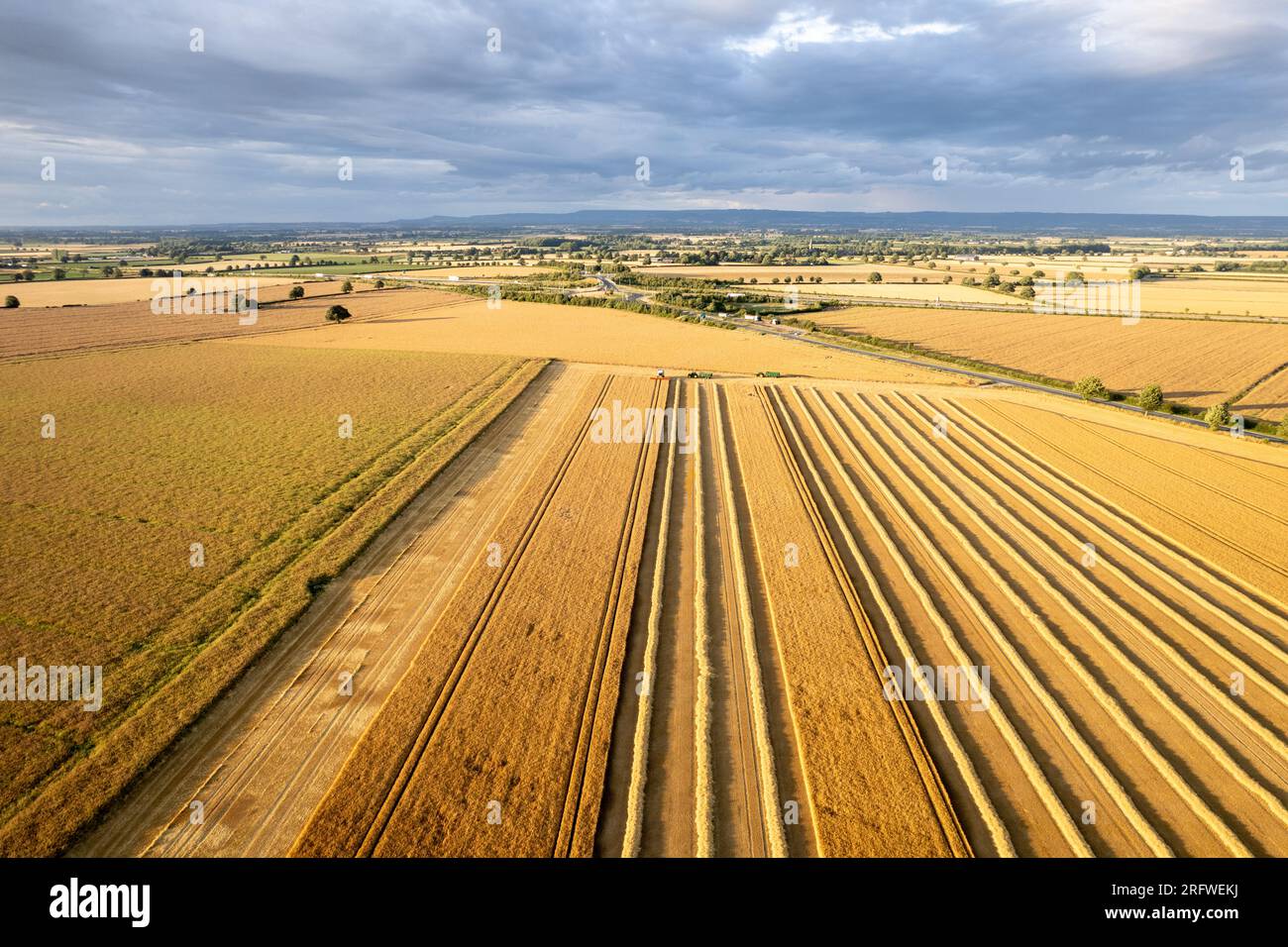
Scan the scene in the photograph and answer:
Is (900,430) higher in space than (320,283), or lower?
lower

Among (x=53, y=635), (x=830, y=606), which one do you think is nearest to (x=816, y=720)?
(x=830, y=606)

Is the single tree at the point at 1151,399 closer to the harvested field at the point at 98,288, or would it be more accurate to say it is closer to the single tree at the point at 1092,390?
the single tree at the point at 1092,390

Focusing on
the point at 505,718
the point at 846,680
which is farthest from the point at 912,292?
the point at 505,718

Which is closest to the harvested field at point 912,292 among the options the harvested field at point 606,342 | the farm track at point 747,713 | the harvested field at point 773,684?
the harvested field at point 606,342

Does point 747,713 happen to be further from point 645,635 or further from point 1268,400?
point 1268,400

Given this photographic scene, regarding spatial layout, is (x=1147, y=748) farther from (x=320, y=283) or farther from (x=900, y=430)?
(x=320, y=283)

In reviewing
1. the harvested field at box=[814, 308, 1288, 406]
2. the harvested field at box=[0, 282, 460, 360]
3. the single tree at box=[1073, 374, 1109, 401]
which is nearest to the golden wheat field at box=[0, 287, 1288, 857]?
the single tree at box=[1073, 374, 1109, 401]
